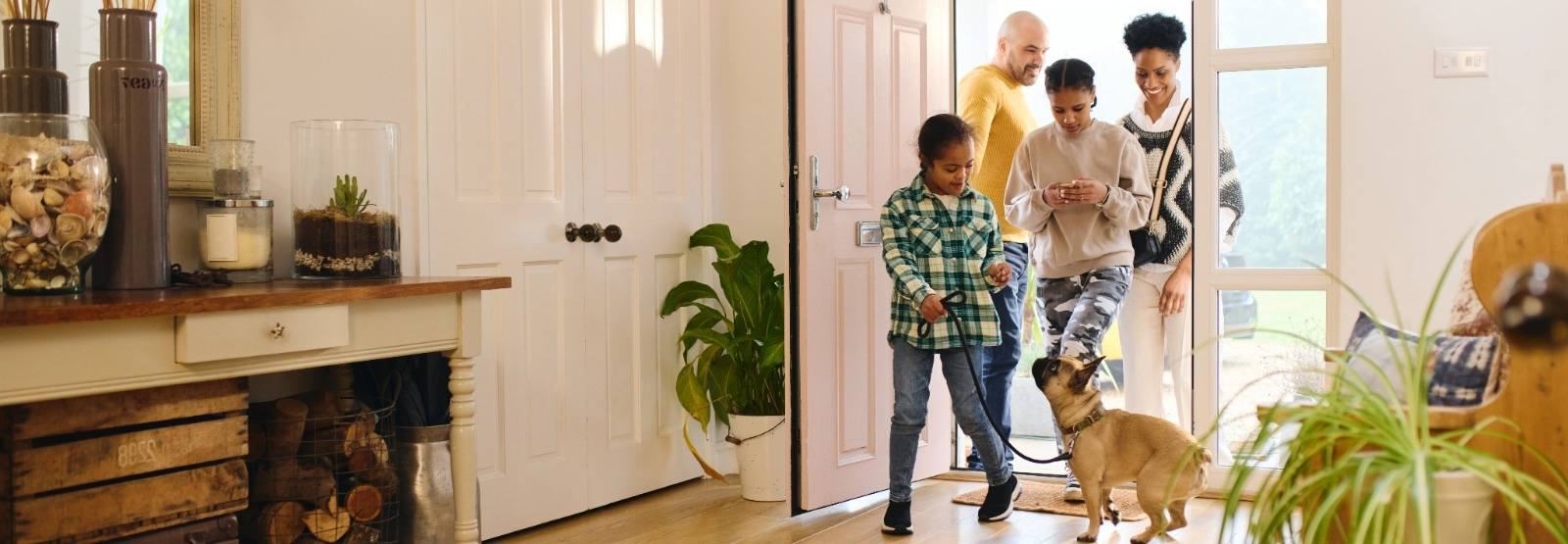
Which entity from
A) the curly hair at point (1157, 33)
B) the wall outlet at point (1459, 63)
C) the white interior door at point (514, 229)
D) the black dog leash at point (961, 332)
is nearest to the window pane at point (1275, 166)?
the curly hair at point (1157, 33)

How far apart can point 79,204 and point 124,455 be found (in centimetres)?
43

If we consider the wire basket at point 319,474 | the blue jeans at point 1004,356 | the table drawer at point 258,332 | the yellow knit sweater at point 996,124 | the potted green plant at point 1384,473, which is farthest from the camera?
the yellow knit sweater at point 996,124

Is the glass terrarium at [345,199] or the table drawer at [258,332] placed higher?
the glass terrarium at [345,199]

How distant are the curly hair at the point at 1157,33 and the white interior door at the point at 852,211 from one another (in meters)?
0.63

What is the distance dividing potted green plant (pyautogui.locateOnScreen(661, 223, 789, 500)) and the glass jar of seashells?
6.48 ft

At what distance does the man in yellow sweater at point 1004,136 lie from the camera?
12.7 feet

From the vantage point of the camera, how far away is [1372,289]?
11.9 feet

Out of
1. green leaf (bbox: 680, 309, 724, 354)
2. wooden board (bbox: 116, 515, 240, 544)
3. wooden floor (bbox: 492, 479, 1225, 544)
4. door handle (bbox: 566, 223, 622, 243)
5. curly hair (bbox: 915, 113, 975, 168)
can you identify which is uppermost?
curly hair (bbox: 915, 113, 975, 168)

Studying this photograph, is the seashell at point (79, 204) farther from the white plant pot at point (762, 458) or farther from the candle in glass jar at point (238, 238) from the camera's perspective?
the white plant pot at point (762, 458)

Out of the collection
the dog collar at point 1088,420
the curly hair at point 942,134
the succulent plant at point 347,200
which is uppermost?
the curly hair at point 942,134

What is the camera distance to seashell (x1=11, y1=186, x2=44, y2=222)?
2057 millimetres

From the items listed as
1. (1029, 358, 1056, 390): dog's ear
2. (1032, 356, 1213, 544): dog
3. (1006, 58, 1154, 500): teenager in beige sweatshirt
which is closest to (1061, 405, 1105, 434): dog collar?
(1032, 356, 1213, 544): dog

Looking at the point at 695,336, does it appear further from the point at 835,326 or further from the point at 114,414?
the point at 114,414

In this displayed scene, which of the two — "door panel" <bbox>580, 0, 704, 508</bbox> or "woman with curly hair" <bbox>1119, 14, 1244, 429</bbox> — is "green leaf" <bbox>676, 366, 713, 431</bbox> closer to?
"door panel" <bbox>580, 0, 704, 508</bbox>
